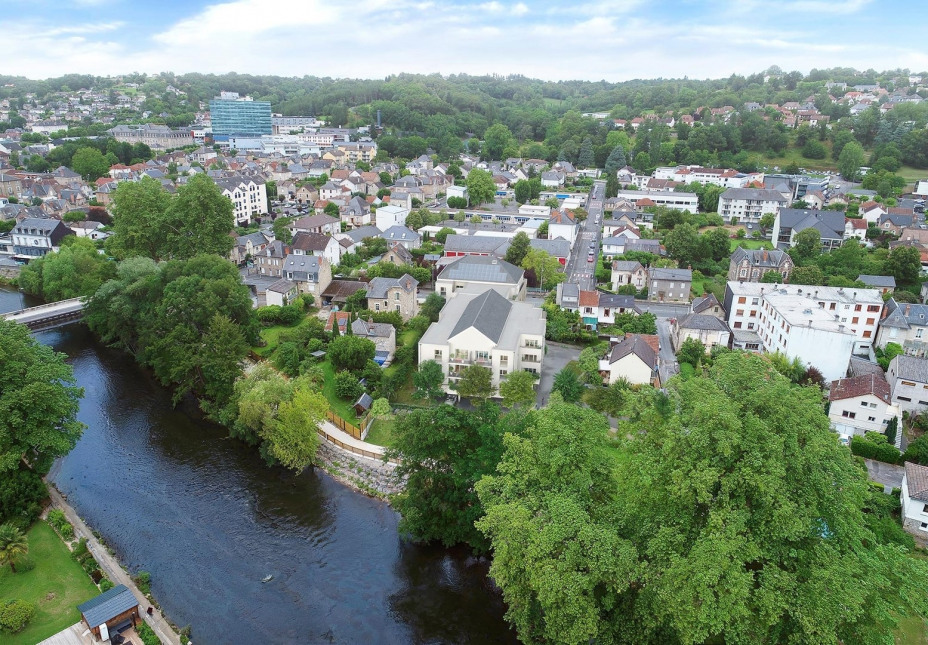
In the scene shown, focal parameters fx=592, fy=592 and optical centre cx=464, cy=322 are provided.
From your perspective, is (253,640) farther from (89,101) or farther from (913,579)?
(89,101)

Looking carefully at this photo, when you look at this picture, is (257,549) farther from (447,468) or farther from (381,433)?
(381,433)

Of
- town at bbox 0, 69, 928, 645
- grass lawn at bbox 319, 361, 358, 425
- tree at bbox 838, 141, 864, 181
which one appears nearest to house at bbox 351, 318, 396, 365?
town at bbox 0, 69, 928, 645

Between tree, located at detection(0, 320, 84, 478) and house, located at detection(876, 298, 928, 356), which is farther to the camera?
house, located at detection(876, 298, 928, 356)

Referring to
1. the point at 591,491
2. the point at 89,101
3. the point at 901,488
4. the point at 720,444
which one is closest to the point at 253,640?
the point at 591,491

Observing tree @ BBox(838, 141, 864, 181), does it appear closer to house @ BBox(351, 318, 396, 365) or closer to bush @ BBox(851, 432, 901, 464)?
bush @ BBox(851, 432, 901, 464)

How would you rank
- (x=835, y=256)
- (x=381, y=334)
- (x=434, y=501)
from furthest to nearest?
(x=835, y=256) < (x=381, y=334) < (x=434, y=501)

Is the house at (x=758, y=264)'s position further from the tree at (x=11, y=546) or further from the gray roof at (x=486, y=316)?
the tree at (x=11, y=546)

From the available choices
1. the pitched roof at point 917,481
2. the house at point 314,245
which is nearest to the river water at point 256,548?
the pitched roof at point 917,481
